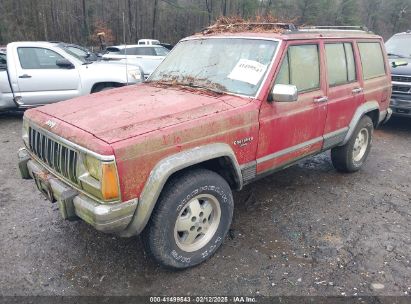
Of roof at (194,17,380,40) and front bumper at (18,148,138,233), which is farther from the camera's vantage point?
roof at (194,17,380,40)

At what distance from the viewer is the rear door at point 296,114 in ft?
11.1

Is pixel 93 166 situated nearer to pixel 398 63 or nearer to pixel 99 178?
pixel 99 178

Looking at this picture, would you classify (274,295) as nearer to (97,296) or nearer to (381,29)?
(97,296)

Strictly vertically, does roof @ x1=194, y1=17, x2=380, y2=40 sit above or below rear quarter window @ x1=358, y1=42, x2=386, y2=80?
above

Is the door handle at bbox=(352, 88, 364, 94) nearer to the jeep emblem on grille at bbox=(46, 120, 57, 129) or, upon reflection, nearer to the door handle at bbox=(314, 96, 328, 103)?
the door handle at bbox=(314, 96, 328, 103)

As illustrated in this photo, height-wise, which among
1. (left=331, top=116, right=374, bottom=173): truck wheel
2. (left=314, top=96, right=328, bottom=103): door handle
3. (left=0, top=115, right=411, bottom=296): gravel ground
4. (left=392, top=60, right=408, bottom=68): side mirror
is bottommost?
(left=0, top=115, right=411, bottom=296): gravel ground

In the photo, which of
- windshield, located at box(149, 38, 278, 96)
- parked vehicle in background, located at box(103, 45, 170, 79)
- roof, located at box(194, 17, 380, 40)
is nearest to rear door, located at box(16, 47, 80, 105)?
windshield, located at box(149, 38, 278, 96)

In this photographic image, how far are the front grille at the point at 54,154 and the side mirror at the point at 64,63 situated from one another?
15.6 feet

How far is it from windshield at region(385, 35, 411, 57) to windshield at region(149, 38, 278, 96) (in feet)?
19.6

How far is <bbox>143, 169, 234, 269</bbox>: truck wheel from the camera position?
272 centimetres

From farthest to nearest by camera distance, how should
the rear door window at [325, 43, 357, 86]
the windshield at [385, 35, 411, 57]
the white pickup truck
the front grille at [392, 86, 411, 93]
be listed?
the windshield at [385, 35, 411, 57] < the white pickup truck < the front grille at [392, 86, 411, 93] < the rear door window at [325, 43, 357, 86]

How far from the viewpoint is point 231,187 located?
334 centimetres

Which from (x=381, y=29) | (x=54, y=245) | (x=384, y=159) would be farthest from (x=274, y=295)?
(x=381, y=29)

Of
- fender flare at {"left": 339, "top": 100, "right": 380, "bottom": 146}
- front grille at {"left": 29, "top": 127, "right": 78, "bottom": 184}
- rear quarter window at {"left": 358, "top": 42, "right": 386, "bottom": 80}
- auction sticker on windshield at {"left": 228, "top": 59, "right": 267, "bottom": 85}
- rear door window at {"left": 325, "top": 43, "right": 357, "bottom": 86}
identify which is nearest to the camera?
front grille at {"left": 29, "top": 127, "right": 78, "bottom": 184}
